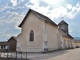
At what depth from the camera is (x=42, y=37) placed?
22500 mm

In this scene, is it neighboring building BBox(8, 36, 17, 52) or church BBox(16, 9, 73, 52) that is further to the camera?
neighboring building BBox(8, 36, 17, 52)

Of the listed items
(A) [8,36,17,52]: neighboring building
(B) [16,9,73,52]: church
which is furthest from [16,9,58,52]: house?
(A) [8,36,17,52]: neighboring building

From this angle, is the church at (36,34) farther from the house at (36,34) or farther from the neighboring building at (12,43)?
the neighboring building at (12,43)

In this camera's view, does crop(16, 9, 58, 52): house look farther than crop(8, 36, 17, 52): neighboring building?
No

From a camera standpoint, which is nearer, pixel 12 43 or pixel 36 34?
pixel 36 34

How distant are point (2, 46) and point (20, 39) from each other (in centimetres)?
2301

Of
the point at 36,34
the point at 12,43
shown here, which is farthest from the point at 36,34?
the point at 12,43

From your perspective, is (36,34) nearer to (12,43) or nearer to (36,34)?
(36,34)

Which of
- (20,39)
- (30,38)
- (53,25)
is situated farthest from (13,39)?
(53,25)

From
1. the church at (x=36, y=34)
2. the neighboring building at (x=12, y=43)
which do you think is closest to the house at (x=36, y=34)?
the church at (x=36, y=34)

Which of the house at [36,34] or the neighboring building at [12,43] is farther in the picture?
the neighboring building at [12,43]

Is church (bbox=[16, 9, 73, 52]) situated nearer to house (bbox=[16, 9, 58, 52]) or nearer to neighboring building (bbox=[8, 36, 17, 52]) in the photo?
house (bbox=[16, 9, 58, 52])

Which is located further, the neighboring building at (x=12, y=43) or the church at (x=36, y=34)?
the neighboring building at (x=12, y=43)

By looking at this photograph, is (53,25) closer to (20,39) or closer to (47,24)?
(47,24)
